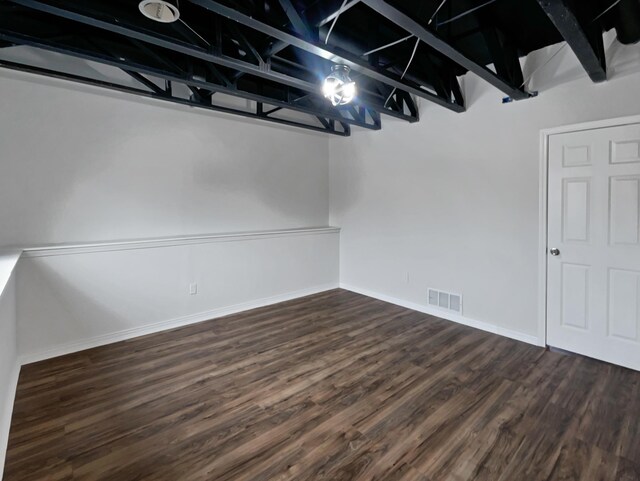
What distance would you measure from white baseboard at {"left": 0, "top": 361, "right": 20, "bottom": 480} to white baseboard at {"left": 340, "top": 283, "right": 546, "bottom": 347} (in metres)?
3.96

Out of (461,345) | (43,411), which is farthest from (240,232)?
(461,345)

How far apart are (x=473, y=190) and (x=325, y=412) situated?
2.85 metres

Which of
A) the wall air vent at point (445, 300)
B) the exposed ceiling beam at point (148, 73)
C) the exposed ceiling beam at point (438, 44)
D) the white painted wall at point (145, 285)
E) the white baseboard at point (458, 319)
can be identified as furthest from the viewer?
the wall air vent at point (445, 300)

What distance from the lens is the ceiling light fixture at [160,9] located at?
1819 mm

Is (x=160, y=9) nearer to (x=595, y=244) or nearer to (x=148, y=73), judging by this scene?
(x=148, y=73)

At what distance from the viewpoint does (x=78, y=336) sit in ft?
10.5

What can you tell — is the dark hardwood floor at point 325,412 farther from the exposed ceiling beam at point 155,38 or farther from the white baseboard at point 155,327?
the exposed ceiling beam at point 155,38

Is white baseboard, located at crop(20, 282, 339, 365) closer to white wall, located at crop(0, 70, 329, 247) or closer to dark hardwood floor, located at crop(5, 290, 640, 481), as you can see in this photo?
dark hardwood floor, located at crop(5, 290, 640, 481)

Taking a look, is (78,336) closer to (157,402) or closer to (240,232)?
(157,402)

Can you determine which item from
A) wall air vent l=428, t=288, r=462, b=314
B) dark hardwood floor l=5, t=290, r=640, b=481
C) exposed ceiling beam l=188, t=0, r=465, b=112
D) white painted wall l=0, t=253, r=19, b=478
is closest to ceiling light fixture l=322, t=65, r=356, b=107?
exposed ceiling beam l=188, t=0, r=465, b=112

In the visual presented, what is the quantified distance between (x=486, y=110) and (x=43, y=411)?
4.70 meters

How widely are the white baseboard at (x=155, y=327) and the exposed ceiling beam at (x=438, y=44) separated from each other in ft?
11.7

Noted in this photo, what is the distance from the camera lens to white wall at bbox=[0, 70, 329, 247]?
3076mm

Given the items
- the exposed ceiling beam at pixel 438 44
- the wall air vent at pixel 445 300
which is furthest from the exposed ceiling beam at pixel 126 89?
the wall air vent at pixel 445 300
